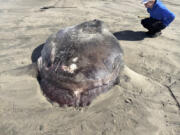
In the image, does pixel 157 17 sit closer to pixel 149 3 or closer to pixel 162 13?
pixel 162 13

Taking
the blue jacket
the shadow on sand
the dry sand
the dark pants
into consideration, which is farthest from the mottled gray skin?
the blue jacket

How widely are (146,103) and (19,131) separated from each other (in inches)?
63.1

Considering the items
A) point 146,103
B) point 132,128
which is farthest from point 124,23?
point 132,128

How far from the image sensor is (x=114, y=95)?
251 centimetres

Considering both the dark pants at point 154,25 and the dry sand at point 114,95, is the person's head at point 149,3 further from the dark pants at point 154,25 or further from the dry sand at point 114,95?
the dry sand at point 114,95

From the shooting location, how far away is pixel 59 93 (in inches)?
91.7

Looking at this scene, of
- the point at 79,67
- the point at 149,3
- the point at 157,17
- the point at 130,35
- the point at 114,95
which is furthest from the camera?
the point at 130,35

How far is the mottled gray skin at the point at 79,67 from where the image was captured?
231 centimetres

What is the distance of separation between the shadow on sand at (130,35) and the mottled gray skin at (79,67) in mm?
1407

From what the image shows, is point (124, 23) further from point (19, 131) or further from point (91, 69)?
point (19, 131)

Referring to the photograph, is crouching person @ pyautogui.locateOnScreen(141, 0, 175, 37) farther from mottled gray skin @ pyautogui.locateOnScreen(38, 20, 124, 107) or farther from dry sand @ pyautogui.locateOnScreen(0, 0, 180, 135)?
mottled gray skin @ pyautogui.locateOnScreen(38, 20, 124, 107)

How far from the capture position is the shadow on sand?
422cm

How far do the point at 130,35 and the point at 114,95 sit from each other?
2.25 m

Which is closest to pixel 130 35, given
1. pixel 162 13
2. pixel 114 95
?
pixel 162 13
